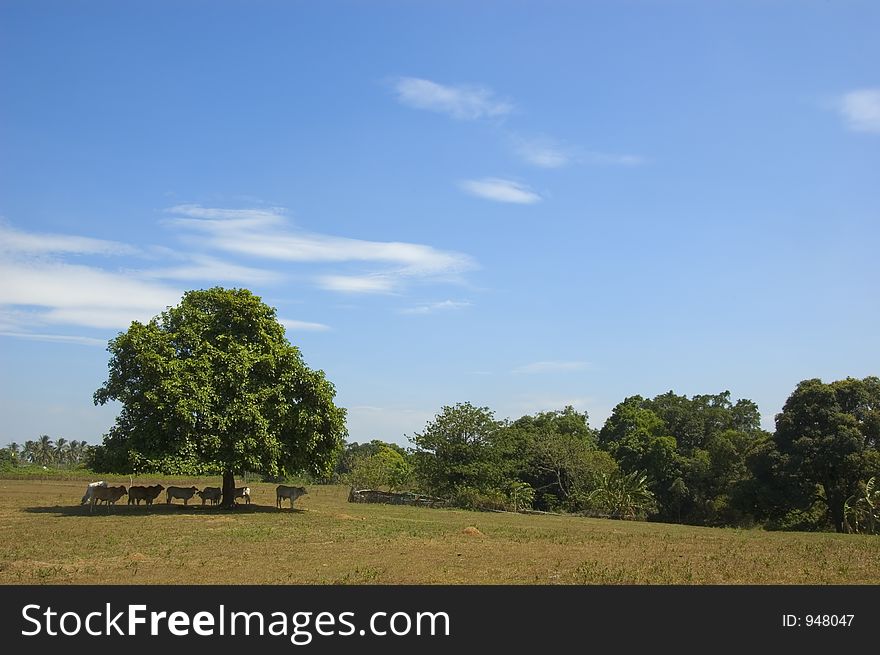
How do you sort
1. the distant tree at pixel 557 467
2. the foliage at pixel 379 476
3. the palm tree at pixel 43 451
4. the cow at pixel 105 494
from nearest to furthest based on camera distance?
the cow at pixel 105 494 → the distant tree at pixel 557 467 → the foliage at pixel 379 476 → the palm tree at pixel 43 451

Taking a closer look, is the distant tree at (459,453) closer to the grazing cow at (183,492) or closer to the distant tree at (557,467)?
the distant tree at (557,467)

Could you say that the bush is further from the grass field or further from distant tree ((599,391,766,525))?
the grass field

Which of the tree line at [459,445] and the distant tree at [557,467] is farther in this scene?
the distant tree at [557,467]

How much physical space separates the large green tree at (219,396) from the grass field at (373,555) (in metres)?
3.00

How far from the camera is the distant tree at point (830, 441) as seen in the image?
4284 centimetres

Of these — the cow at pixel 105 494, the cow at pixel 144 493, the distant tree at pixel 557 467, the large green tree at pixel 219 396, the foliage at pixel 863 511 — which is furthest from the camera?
the distant tree at pixel 557 467

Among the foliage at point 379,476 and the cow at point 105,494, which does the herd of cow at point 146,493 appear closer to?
the cow at point 105,494

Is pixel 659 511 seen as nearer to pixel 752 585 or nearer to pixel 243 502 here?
pixel 243 502

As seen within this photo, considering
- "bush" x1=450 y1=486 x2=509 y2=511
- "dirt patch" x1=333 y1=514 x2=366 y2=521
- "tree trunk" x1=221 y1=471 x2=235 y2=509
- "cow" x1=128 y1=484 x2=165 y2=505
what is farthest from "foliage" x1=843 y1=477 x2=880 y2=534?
"cow" x1=128 y1=484 x2=165 y2=505

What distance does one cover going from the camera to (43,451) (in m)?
160

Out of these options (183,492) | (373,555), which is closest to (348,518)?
(183,492)

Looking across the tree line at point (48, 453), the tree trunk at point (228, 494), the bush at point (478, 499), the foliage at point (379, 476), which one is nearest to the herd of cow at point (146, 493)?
the tree trunk at point (228, 494)

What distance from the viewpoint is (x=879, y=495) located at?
4178 cm

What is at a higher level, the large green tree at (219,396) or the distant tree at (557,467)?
the large green tree at (219,396)
